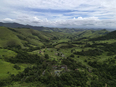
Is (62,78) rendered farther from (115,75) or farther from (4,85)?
(115,75)

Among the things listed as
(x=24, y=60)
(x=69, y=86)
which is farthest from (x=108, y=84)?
(x=24, y=60)

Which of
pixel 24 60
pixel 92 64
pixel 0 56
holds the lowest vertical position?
pixel 92 64

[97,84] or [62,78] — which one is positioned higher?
[62,78]

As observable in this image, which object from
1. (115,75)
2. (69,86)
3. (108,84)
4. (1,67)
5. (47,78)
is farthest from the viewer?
(115,75)

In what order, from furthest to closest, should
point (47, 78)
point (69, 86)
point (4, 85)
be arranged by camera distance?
point (47, 78), point (69, 86), point (4, 85)

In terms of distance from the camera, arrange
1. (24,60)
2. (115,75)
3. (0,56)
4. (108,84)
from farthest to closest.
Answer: (24,60)
(0,56)
(115,75)
(108,84)

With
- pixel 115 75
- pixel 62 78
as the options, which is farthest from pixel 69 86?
pixel 115 75

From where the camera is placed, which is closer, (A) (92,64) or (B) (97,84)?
(B) (97,84)

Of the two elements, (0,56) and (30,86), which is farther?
(0,56)

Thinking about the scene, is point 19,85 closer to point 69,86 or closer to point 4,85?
point 4,85
